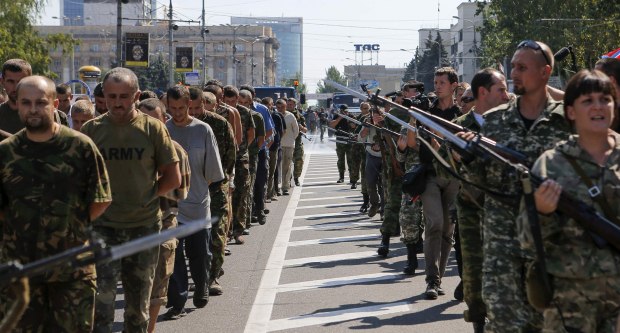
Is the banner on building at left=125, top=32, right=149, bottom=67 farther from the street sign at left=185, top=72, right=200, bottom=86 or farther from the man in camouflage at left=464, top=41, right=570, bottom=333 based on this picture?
the man in camouflage at left=464, top=41, right=570, bottom=333

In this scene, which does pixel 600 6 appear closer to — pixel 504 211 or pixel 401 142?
pixel 401 142

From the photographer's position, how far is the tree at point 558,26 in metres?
48.6

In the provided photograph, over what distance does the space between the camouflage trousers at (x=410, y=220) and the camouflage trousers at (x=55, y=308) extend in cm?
597

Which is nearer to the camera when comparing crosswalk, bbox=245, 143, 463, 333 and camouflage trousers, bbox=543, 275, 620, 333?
camouflage trousers, bbox=543, 275, 620, 333

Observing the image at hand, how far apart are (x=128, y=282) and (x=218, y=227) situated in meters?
3.67

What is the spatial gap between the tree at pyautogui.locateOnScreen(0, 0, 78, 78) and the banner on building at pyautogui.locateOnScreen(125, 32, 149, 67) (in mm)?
4455

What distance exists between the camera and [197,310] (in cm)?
1015

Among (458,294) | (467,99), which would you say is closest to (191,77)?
(467,99)

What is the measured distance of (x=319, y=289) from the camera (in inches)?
446

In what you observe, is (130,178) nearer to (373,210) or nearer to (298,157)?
(373,210)

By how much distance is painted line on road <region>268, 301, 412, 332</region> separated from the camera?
937 cm

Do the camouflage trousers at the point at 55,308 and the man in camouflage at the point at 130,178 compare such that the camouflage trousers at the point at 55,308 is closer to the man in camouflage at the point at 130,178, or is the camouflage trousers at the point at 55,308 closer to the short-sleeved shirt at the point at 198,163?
the man in camouflage at the point at 130,178

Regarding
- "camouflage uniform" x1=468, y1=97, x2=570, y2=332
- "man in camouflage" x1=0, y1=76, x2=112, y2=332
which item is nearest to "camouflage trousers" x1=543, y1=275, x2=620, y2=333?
"camouflage uniform" x1=468, y1=97, x2=570, y2=332

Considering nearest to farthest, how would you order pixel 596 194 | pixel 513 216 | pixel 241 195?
pixel 596 194
pixel 513 216
pixel 241 195
